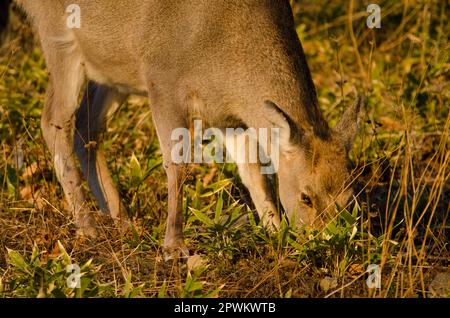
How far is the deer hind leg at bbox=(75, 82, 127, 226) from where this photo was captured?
660 centimetres

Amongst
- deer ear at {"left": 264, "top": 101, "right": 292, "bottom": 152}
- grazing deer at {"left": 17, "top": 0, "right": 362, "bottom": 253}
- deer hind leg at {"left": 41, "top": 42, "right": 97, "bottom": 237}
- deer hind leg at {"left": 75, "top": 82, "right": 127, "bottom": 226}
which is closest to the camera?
deer ear at {"left": 264, "top": 101, "right": 292, "bottom": 152}

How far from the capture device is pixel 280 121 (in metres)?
5.46

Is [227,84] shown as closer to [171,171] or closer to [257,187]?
[171,171]

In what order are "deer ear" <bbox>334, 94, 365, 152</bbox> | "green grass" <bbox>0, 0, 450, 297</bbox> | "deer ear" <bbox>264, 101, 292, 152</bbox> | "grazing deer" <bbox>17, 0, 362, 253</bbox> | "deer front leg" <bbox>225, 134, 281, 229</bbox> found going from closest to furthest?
"green grass" <bbox>0, 0, 450, 297</bbox>, "deer ear" <bbox>264, 101, 292, 152</bbox>, "grazing deer" <bbox>17, 0, 362, 253</bbox>, "deer ear" <bbox>334, 94, 365, 152</bbox>, "deer front leg" <bbox>225, 134, 281, 229</bbox>

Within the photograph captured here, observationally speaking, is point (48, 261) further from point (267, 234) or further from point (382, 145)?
point (382, 145)

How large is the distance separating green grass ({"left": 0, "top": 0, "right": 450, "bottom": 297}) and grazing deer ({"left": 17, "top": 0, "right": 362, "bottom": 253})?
0.17 metres

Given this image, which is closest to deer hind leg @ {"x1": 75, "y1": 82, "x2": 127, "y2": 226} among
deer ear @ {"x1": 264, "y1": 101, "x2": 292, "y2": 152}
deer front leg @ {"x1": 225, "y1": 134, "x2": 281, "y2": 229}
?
deer front leg @ {"x1": 225, "y1": 134, "x2": 281, "y2": 229}

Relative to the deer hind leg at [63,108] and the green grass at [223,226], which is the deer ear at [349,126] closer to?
the green grass at [223,226]

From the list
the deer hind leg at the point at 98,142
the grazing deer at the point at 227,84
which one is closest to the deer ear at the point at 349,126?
the grazing deer at the point at 227,84

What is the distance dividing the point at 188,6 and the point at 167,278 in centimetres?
189

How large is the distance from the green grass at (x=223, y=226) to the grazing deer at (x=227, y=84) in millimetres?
175

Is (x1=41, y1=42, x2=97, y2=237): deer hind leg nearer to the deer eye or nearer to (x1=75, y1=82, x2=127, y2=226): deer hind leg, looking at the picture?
(x1=75, y1=82, x2=127, y2=226): deer hind leg

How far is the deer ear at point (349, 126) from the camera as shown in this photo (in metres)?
5.77

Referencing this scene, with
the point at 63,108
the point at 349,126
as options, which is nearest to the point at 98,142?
the point at 63,108
